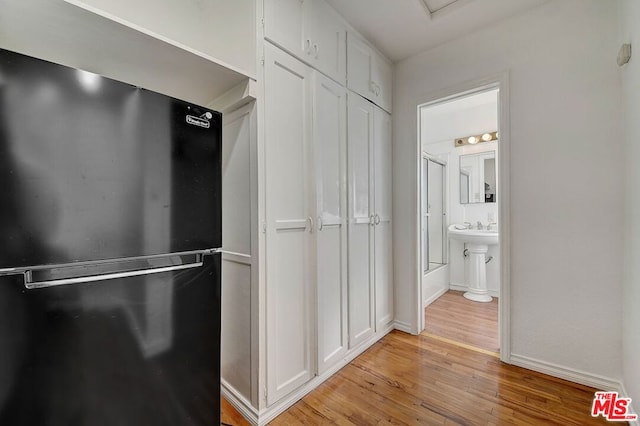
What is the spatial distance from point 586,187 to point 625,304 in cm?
75

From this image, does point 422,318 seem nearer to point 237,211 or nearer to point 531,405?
point 531,405

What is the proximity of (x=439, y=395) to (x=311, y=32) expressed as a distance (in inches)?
98.3

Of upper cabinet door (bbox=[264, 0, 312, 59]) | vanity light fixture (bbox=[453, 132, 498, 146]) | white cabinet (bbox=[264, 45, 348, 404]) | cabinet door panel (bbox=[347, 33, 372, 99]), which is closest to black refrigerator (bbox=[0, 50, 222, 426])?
white cabinet (bbox=[264, 45, 348, 404])

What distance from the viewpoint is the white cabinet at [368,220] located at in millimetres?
2201

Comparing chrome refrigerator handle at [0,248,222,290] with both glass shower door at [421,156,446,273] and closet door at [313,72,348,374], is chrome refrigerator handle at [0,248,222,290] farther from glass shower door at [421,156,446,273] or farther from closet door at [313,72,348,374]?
glass shower door at [421,156,446,273]

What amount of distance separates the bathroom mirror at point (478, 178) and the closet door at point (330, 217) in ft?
8.77

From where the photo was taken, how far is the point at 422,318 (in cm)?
269

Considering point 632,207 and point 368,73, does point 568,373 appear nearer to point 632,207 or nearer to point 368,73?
point 632,207

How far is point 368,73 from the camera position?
240 centimetres

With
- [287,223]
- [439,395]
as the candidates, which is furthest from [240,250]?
[439,395]

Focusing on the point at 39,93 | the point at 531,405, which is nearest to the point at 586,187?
the point at 531,405

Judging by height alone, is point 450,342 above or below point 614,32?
below

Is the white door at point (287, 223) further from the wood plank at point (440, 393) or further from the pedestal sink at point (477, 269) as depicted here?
the pedestal sink at point (477, 269)

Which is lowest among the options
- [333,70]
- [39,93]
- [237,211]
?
[237,211]
